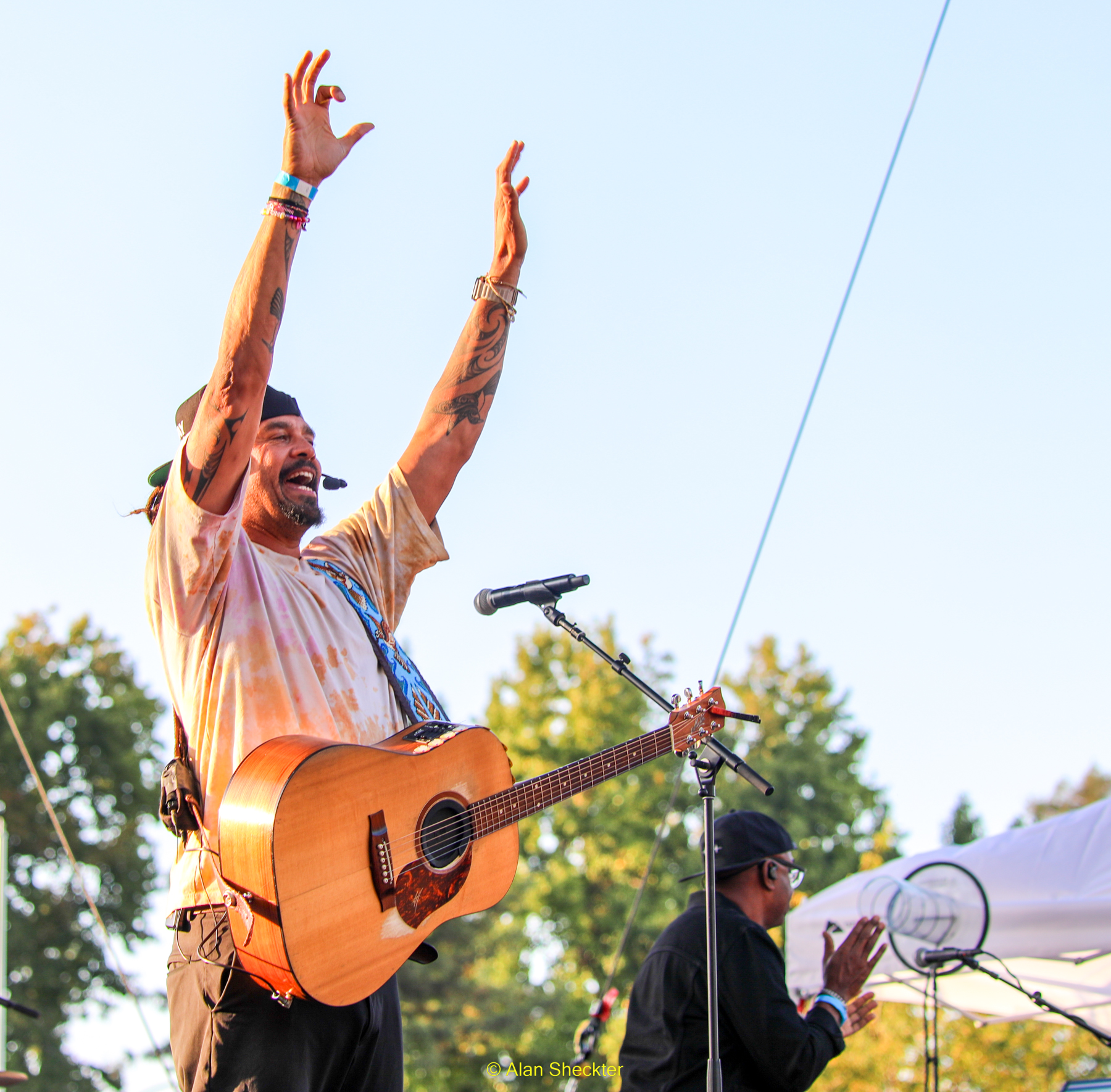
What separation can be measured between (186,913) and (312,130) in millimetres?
1859

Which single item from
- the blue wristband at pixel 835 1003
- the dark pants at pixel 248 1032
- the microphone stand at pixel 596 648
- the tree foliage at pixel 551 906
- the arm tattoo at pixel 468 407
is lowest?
the dark pants at pixel 248 1032

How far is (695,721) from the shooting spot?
3125 mm

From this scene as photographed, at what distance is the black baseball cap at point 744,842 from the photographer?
4.35m

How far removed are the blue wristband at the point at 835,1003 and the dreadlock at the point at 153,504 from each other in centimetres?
285

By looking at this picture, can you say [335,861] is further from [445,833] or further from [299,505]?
[299,505]

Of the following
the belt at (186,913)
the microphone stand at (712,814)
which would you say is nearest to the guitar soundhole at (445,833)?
the belt at (186,913)

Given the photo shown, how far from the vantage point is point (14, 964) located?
20000 millimetres

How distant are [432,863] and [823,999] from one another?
1.99 m

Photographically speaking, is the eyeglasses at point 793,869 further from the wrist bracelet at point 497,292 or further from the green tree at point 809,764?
the green tree at point 809,764

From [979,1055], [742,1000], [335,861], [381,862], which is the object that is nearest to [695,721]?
[381,862]

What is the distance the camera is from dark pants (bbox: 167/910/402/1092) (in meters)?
2.39

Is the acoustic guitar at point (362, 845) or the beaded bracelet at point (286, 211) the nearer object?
the acoustic guitar at point (362, 845)

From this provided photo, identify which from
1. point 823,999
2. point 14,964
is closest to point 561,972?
point 14,964

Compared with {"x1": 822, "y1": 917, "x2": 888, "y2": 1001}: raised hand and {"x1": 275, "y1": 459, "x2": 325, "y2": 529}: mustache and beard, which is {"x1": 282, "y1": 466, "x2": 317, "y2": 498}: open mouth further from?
{"x1": 822, "y1": 917, "x2": 888, "y2": 1001}: raised hand
